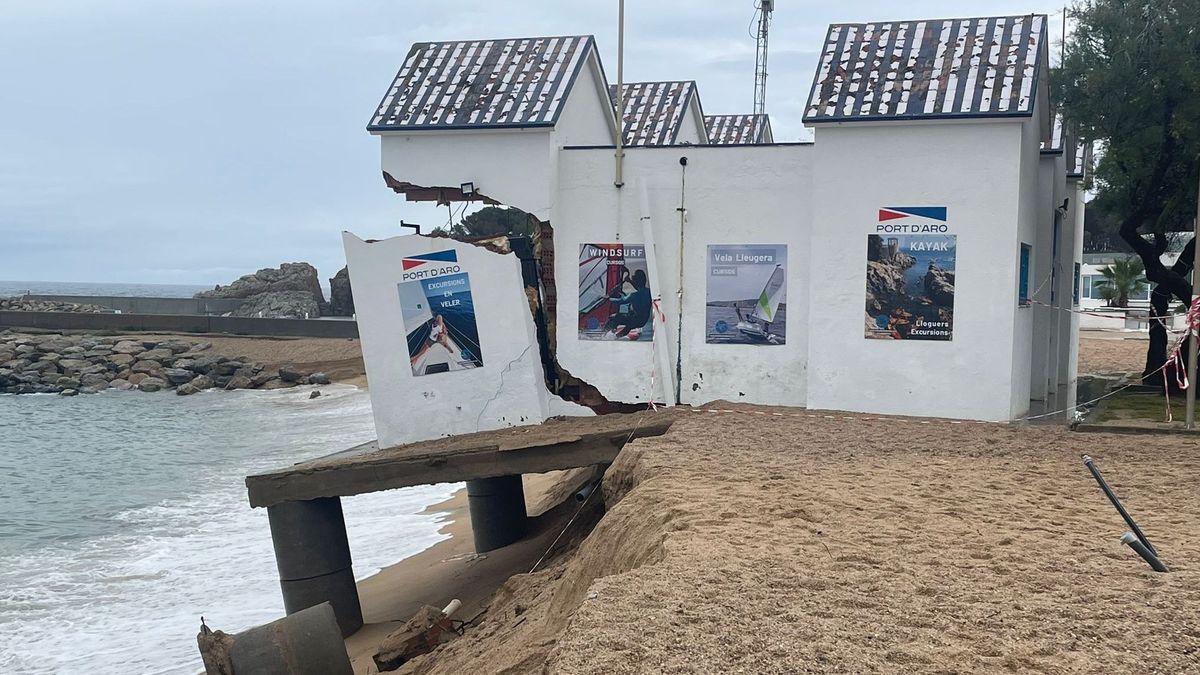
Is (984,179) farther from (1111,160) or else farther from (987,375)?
(1111,160)

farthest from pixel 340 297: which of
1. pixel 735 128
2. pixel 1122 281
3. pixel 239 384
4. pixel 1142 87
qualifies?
pixel 1142 87

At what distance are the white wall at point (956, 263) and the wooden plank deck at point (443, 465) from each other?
10.8ft

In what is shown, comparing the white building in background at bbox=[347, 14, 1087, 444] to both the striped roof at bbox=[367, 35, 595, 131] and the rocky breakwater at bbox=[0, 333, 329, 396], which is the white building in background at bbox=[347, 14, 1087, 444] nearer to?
the striped roof at bbox=[367, 35, 595, 131]

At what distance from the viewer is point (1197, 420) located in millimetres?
14570

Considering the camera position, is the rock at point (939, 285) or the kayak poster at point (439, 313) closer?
the rock at point (939, 285)

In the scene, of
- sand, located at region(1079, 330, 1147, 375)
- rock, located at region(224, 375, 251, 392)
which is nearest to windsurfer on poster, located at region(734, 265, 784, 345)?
sand, located at region(1079, 330, 1147, 375)

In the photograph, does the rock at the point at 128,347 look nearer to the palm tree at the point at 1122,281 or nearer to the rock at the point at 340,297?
the rock at the point at 340,297

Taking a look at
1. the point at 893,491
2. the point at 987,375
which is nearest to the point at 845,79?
the point at 987,375

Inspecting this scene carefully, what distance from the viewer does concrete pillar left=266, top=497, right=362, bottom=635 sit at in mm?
13031

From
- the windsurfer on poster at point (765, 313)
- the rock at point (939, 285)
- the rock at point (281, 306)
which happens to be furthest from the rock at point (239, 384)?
the rock at point (939, 285)

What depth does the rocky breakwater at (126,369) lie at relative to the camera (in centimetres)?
4359

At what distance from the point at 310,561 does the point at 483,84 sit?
761 cm

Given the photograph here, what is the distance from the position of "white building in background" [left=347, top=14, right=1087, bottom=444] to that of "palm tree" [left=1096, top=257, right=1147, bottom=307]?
95.8ft

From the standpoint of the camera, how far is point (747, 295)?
51.2ft
